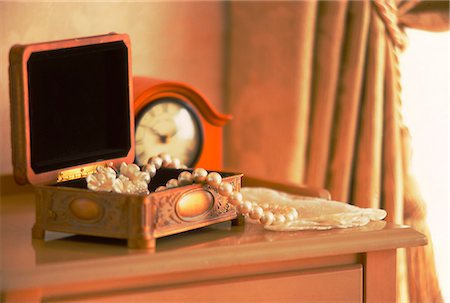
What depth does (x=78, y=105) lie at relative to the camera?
4.46ft

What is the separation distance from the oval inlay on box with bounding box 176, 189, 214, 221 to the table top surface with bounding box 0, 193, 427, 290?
3 cm

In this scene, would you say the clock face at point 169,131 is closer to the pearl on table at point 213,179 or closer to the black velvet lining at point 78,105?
the black velvet lining at point 78,105

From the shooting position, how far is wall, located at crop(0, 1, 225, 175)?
169 cm

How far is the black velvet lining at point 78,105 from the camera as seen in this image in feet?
4.20

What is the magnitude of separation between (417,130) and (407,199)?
0.16m

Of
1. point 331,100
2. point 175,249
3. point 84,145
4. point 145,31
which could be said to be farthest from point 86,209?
point 331,100

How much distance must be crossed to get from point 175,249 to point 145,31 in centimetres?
90

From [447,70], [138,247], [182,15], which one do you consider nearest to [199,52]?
[182,15]

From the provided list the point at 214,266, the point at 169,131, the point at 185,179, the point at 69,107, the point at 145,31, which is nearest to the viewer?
the point at 214,266

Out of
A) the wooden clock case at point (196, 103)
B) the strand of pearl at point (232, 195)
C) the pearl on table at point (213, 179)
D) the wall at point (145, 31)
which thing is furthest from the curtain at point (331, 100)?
the pearl on table at point (213, 179)

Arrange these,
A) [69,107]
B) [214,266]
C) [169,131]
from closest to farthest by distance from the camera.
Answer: [214,266], [69,107], [169,131]

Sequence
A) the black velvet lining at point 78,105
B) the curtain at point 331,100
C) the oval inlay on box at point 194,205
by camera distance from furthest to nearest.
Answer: the curtain at point 331,100
the black velvet lining at point 78,105
the oval inlay on box at point 194,205

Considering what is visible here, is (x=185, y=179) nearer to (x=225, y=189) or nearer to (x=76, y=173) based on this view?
(x=225, y=189)

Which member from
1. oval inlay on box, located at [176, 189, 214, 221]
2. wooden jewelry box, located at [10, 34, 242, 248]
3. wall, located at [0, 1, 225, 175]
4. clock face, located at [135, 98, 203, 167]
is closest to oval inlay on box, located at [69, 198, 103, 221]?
wooden jewelry box, located at [10, 34, 242, 248]
